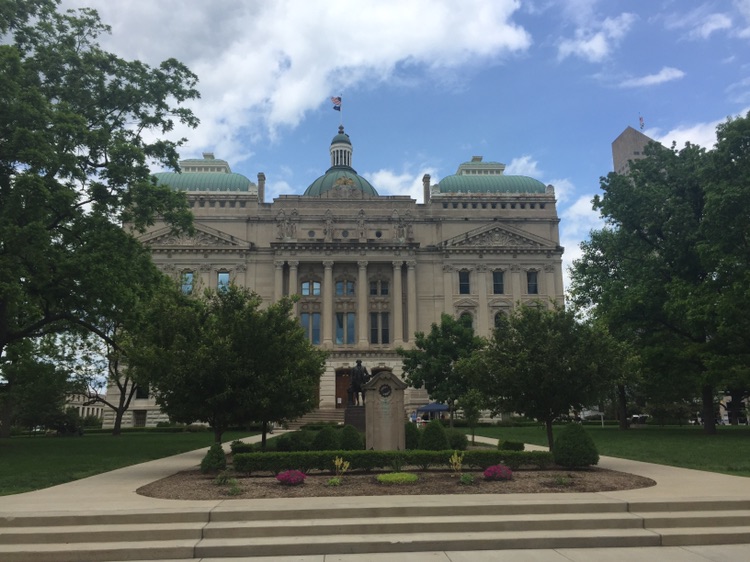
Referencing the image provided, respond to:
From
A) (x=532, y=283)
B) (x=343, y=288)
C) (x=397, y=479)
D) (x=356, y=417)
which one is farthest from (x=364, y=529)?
(x=532, y=283)

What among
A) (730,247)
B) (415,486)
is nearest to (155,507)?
(415,486)

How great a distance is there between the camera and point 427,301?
6894 cm

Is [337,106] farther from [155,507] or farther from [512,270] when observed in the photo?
[155,507]

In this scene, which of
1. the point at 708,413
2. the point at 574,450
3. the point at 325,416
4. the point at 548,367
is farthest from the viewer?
the point at 325,416

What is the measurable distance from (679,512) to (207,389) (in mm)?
14542

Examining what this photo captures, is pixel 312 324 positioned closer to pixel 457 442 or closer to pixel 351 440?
pixel 457 442

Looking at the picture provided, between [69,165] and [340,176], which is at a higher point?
[340,176]

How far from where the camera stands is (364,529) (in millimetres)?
10648

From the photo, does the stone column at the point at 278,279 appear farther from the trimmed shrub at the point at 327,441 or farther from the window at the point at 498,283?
the trimmed shrub at the point at 327,441

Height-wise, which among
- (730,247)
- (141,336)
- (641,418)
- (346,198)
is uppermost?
A: (346,198)

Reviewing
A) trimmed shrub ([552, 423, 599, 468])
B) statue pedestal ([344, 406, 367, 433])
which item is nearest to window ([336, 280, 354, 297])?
statue pedestal ([344, 406, 367, 433])

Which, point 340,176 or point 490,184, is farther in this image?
point 340,176

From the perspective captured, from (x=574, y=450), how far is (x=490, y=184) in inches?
2338

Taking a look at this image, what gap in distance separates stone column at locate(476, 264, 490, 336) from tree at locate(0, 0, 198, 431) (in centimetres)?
4422
